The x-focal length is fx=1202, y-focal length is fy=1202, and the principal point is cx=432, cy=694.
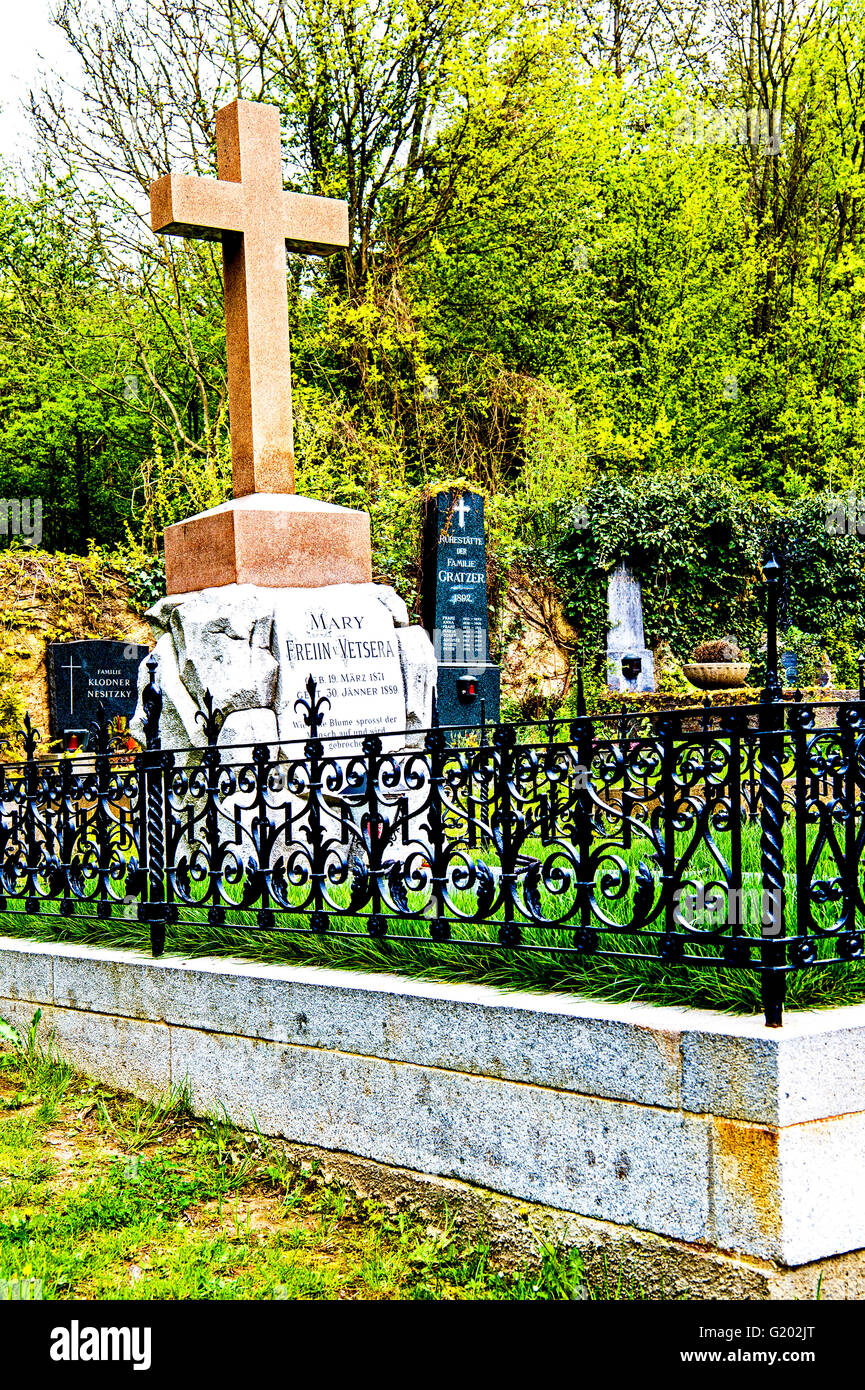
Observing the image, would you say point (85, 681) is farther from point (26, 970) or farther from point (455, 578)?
point (26, 970)

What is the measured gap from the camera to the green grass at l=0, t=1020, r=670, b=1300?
343cm

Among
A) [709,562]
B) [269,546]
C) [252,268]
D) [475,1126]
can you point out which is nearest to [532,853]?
[269,546]

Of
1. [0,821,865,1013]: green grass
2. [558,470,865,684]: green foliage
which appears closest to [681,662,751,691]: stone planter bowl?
[558,470,865,684]: green foliage

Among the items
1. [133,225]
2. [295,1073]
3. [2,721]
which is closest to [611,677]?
[2,721]

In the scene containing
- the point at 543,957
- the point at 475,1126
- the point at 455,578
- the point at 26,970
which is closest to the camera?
the point at 475,1126

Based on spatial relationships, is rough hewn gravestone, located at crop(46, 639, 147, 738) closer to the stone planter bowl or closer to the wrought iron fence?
the stone planter bowl

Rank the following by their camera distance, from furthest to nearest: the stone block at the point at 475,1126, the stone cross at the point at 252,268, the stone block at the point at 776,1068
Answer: the stone cross at the point at 252,268 → the stone block at the point at 475,1126 → the stone block at the point at 776,1068

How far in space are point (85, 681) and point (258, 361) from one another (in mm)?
8009

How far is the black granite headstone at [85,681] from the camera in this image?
552 inches

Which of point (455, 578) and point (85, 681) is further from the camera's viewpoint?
point (455, 578)

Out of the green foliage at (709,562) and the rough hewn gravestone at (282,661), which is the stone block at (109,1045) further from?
the green foliage at (709,562)

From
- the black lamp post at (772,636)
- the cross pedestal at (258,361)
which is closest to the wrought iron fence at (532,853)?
the black lamp post at (772,636)

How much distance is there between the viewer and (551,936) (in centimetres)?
385

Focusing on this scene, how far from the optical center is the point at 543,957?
12.3 ft
